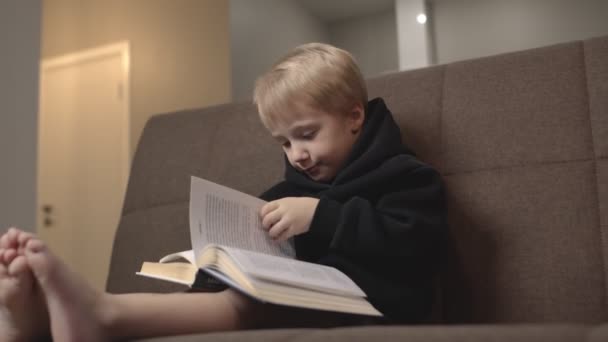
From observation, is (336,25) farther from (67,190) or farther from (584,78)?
(584,78)

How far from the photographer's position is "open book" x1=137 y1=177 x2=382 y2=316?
31.1 inches

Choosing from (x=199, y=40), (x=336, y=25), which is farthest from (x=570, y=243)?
(x=336, y=25)

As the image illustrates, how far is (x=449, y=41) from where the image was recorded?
4.87 meters

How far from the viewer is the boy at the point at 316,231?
76cm

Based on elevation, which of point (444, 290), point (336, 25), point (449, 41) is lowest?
point (444, 290)

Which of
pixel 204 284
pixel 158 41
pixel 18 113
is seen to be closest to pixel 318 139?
pixel 204 284

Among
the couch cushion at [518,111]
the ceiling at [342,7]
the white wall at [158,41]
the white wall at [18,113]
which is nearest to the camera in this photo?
the couch cushion at [518,111]

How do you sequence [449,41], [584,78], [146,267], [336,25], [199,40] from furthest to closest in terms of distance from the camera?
[336,25] → [449,41] → [199,40] → [584,78] → [146,267]

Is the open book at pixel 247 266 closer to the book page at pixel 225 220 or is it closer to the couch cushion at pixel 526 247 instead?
the book page at pixel 225 220

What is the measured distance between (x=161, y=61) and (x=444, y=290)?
121 inches

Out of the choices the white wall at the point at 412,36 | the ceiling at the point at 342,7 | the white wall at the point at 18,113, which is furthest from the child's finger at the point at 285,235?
the ceiling at the point at 342,7

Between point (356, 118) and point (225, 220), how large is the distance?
1.19ft

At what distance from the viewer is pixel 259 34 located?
4086mm

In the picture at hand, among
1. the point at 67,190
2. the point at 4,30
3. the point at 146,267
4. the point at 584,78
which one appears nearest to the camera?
the point at 146,267
